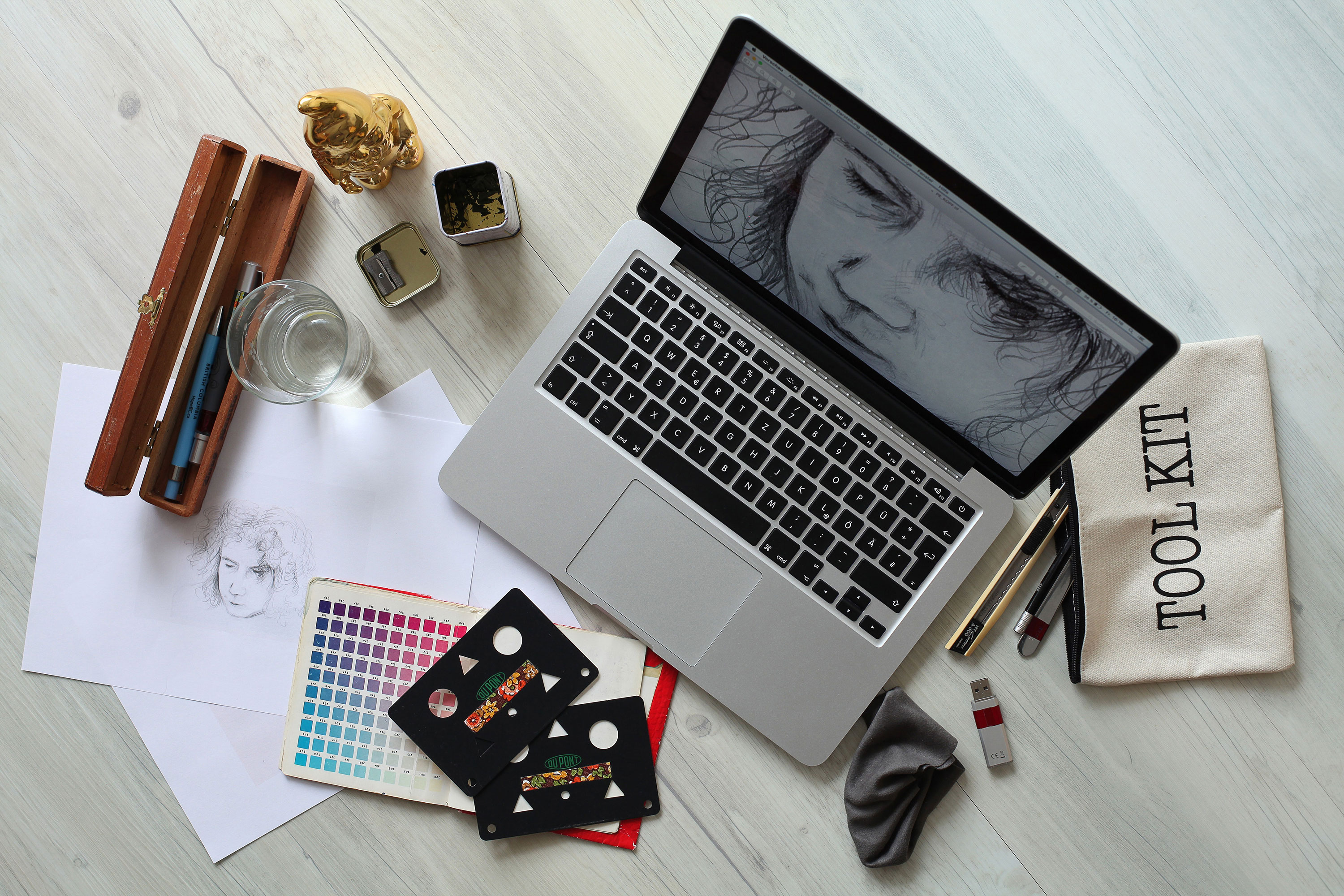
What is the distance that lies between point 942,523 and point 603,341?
14.1 inches

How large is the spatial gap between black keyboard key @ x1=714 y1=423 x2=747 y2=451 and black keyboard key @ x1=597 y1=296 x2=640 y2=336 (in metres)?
0.13

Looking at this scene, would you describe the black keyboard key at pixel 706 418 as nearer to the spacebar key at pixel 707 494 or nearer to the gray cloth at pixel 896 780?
the spacebar key at pixel 707 494

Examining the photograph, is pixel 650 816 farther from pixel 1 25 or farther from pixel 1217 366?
pixel 1 25

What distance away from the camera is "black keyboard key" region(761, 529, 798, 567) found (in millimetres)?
776

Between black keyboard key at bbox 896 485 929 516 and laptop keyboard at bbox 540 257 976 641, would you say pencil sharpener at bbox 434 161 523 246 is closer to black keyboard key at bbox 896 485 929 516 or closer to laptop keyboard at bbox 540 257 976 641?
laptop keyboard at bbox 540 257 976 641

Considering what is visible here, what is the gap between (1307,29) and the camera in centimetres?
82

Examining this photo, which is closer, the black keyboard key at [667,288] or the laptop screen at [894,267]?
the laptop screen at [894,267]

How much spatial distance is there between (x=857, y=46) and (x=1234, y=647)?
2.30ft

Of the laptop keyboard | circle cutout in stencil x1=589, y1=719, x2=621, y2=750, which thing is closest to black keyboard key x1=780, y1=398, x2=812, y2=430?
the laptop keyboard

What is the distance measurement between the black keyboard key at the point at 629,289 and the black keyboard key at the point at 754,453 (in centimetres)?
17

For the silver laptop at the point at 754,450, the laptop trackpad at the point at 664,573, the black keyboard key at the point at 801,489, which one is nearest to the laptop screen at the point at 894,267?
the silver laptop at the point at 754,450

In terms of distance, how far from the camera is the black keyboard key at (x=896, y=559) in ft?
2.51

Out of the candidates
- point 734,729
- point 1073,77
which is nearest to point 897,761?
point 734,729

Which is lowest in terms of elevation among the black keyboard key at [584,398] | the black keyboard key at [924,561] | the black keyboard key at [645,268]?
the black keyboard key at [584,398]
